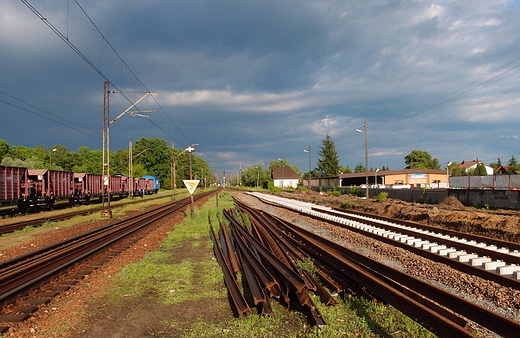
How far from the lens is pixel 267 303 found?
5688mm

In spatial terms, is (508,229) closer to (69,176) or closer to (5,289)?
(5,289)

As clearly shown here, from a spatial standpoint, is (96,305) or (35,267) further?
(35,267)

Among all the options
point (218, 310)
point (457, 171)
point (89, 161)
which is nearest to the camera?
point (218, 310)

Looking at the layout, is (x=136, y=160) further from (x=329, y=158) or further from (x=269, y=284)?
(x=269, y=284)

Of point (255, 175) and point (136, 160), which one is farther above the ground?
point (136, 160)

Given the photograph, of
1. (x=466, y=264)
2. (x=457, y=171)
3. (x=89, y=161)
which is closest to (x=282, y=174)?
(x=457, y=171)

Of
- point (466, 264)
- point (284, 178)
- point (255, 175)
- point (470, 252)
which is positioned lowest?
point (470, 252)

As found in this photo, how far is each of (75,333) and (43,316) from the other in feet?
3.50

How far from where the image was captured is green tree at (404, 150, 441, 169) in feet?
415

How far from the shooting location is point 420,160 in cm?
13112

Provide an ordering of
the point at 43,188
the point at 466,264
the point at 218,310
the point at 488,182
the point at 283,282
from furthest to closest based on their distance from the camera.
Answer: the point at 43,188 → the point at 488,182 → the point at 466,264 → the point at 283,282 → the point at 218,310

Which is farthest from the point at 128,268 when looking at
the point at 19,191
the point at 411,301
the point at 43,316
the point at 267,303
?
the point at 19,191

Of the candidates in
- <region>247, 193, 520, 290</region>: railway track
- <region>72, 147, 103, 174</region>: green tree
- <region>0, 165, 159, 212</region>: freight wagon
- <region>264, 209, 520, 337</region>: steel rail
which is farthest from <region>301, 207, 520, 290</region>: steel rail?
<region>72, 147, 103, 174</region>: green tree

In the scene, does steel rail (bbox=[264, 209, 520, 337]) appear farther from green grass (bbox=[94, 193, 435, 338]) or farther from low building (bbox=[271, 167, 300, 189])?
low building (bbox=[271, 167, 300, 189])
